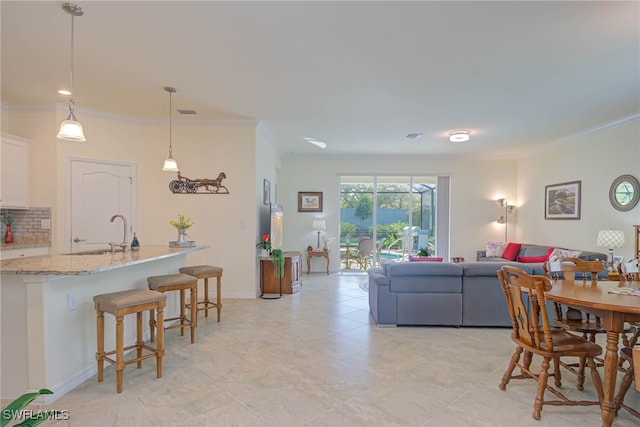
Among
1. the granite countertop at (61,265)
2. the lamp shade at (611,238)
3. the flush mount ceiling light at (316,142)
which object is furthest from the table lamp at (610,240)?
the granite countertop at (61,265)

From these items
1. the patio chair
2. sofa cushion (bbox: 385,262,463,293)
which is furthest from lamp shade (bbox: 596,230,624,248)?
the patio chair

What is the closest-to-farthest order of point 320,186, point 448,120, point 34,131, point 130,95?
point 130,95, point 34,131, point 448,120, point 320,186

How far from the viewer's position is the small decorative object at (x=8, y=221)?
437 cm

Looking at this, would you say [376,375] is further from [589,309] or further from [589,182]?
[589,182]

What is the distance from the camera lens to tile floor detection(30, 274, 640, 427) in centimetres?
218

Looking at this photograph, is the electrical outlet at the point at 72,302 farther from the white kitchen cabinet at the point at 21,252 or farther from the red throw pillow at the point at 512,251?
the red throw pillow at the point at 512,251

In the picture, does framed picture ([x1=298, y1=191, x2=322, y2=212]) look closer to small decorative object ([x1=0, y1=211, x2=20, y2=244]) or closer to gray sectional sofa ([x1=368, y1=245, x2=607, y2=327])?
gray sectional sofa ([x1=368, y1=245, x2=607, y2=327])

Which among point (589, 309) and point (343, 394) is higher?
point (589, 309)

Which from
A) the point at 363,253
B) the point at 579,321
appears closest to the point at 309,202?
the point at 363,253

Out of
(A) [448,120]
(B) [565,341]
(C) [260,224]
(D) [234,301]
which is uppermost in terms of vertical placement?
(A) [448,120]

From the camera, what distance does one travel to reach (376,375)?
2748 mm

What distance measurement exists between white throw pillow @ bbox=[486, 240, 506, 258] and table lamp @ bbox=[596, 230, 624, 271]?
88.9 inches

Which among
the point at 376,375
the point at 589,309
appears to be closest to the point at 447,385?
the point at 376,375

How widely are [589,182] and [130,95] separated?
7.01 m
